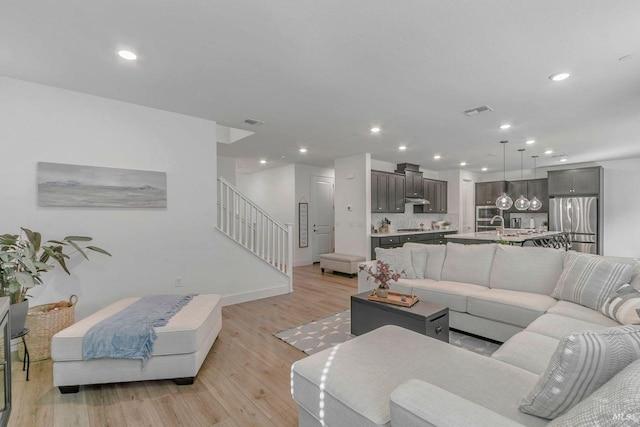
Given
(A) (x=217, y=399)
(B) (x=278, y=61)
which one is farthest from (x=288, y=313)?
(B) (x=278, y=61)

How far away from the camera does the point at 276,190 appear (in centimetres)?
846

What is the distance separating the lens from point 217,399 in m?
2.20

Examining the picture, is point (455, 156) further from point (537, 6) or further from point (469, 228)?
point (537, 6)

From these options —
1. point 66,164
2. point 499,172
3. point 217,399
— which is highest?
point 499,172

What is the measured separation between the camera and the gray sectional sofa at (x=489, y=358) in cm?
108

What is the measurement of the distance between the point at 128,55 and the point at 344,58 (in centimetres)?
183

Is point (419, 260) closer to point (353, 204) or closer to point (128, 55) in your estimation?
point (353, 204)

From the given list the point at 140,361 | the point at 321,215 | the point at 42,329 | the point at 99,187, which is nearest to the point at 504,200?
the point at 321,215

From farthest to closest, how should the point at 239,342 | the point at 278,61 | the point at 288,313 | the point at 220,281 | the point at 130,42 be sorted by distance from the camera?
the point at 220,281, the point at 288,313, the point at 239,342, the point at 278,61, the point at 130,42

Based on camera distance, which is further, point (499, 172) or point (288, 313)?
point (499, 172)

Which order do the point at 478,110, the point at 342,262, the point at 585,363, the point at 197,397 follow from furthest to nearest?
the point at 342,262 < the point at 478,110 < the point at 197,397 < the point at 585,363

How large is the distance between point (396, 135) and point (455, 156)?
2.67 m

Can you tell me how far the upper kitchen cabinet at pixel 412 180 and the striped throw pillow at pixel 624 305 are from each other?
550cm

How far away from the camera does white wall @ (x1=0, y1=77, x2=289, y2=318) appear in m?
3.09
